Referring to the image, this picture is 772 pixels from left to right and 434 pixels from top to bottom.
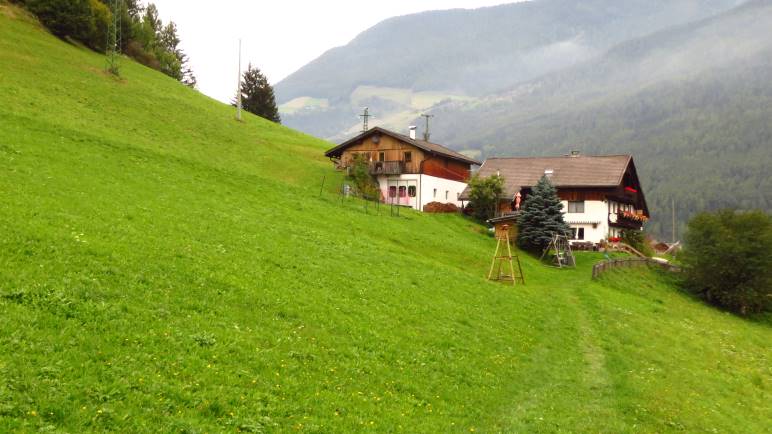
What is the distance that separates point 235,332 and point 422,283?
1250 centimetres

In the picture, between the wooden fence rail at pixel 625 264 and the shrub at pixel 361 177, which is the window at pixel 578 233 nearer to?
the wooden fence rail at pixel 625 264

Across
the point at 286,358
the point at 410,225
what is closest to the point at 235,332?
the point at 286,358

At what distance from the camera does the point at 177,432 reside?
8.95 metres

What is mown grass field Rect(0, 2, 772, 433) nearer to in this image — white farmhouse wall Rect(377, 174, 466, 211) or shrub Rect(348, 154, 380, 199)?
shrub Rect(348, 154, 380, 199)

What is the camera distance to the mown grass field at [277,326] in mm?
10203

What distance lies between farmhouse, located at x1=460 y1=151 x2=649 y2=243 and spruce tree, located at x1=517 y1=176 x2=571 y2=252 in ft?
30.4

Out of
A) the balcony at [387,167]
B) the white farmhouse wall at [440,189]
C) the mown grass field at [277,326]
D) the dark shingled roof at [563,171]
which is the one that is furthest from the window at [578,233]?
the mown grass field at [277,326]

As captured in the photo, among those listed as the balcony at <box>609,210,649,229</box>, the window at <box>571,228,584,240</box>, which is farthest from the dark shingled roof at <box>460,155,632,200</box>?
the window at <box>571,228,584,240</box>

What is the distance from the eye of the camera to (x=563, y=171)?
66.1 m

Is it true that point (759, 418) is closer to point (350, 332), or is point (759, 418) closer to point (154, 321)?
point (350, 332)

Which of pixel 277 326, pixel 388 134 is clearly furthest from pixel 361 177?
pixel 277 326

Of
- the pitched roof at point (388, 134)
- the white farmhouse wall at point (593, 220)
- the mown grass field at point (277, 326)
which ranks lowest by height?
the mown grass field at point (277, 326)

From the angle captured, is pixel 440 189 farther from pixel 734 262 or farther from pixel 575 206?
pixel 734 262

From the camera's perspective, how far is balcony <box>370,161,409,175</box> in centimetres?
6275
